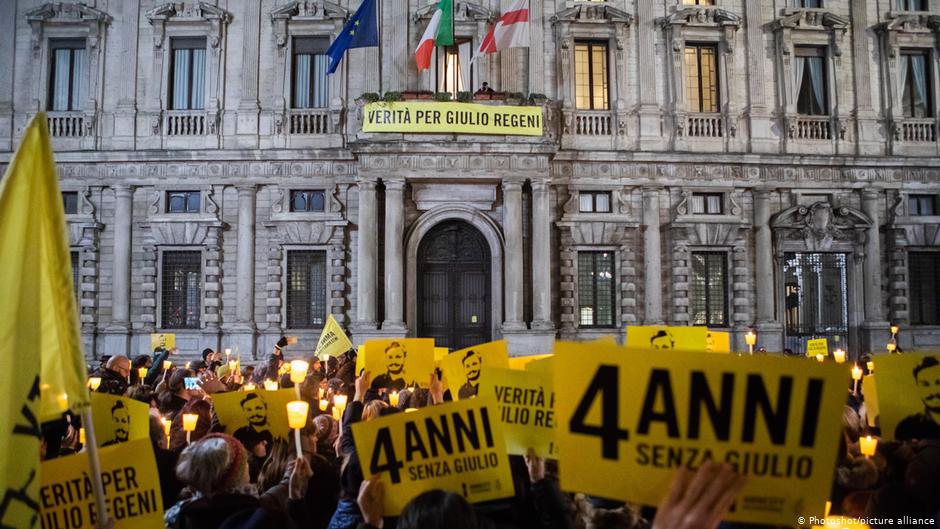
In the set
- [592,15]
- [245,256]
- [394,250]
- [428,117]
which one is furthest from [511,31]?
[245,256]

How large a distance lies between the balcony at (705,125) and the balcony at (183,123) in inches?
638

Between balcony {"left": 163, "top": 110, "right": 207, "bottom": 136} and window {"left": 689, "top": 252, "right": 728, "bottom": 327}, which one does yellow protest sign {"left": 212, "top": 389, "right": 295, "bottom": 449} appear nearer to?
balcony {"left": 163, "top": 110, "right": 207, "bottom": 136}

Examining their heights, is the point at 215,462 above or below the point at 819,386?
below

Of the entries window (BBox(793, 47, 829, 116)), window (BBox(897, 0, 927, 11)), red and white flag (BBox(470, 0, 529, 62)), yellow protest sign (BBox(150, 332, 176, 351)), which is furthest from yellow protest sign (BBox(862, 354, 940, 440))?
window (BBox(897, 0, 927, 11))

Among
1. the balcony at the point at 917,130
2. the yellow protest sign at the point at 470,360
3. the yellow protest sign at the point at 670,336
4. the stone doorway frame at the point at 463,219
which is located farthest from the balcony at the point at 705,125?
the yellow protest sign at the point at 470,360

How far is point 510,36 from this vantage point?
2017 cm

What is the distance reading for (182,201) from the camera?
22.0 m

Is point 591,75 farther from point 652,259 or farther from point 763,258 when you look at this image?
point 763,258

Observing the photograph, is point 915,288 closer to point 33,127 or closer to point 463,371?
point 463,371

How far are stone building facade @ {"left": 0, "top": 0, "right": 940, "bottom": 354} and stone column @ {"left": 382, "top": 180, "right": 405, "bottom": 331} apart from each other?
578mm

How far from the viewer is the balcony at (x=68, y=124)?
72.8 ft

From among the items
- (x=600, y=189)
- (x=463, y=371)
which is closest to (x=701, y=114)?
(x=600, y=189)

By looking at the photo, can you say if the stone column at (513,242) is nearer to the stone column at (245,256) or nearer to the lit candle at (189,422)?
the stone column at (245,256)

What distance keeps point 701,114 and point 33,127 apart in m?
22.5
